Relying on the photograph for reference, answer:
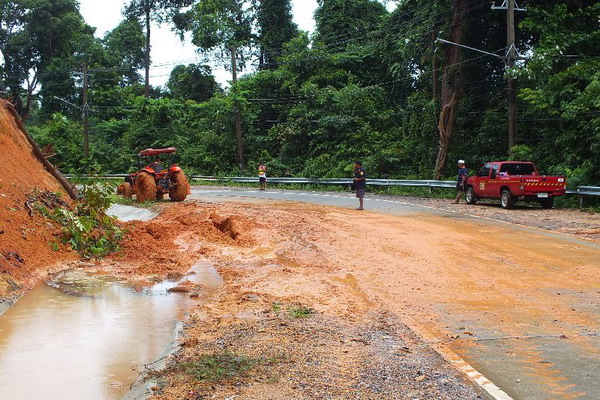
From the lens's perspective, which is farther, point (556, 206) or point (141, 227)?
point (556, 206)

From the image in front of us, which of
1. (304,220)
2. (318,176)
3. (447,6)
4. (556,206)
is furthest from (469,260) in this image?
(318,176)

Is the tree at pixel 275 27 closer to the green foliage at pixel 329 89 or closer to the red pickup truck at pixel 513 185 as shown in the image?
the green foliage at pixel 329 89

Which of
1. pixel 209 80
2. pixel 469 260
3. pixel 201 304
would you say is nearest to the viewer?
pixel 201 304

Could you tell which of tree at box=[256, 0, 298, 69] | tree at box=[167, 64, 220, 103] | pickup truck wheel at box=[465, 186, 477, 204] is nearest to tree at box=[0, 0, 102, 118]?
tree at box=[167, 64, 220, 103]

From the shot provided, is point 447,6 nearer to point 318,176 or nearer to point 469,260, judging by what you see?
point 318,176

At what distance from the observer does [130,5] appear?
62406 millimetres

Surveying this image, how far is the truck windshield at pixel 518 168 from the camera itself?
24625 millimetres

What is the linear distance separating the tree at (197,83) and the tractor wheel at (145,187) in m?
34.7

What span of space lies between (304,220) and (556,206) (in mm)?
11036

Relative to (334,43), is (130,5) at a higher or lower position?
higher

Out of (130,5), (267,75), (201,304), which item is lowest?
(201,304)

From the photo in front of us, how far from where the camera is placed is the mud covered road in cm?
575

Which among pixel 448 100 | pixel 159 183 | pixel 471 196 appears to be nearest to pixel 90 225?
pixel 159 183

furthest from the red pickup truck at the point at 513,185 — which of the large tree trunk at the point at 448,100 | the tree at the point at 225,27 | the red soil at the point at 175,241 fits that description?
Answer: the tree at the point at 225,27
